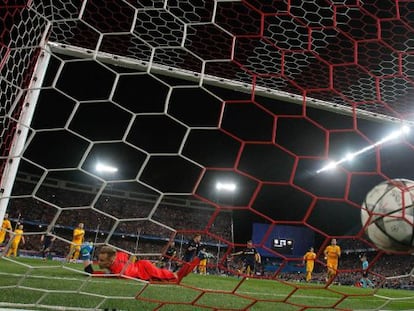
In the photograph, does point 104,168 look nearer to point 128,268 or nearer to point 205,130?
point 205,130

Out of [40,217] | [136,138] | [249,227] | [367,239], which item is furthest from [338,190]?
[367,239]

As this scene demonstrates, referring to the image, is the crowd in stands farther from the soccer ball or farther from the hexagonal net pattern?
the soccer ball

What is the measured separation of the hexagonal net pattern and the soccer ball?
8 centimetres

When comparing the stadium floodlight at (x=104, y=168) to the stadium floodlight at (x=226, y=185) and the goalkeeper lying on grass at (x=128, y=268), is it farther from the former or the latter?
the goalkeeper lying on grass at (x=128, y=268)

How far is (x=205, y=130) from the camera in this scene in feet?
44.0

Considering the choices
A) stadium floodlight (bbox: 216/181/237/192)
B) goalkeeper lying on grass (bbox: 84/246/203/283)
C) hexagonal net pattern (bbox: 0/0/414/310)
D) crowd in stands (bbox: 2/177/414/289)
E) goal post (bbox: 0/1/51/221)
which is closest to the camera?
hexagonal net pattern (bbox: 0/0/414/310)

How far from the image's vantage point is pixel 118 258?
3465 millimetres

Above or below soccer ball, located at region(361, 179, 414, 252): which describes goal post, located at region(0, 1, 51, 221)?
above

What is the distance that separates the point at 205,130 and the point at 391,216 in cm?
1156

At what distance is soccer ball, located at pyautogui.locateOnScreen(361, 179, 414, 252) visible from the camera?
199 cm

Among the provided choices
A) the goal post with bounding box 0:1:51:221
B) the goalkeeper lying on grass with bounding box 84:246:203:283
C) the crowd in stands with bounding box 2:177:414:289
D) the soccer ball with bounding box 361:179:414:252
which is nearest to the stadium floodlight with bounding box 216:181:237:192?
the crowd in stands with bounding box 2:177:414:289

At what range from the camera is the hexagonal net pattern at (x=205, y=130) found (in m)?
2.19

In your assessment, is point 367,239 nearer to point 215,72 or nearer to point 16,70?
point 215,72

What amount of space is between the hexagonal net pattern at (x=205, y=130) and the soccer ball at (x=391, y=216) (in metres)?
0.08
